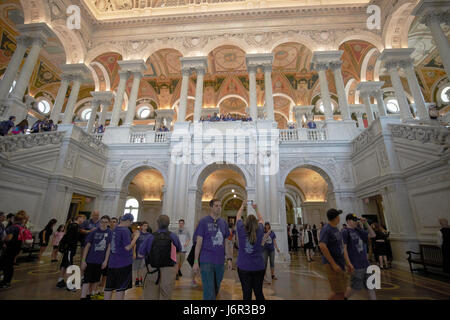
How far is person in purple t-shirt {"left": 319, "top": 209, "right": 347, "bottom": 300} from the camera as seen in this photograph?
279cm

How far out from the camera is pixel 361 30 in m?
13.4

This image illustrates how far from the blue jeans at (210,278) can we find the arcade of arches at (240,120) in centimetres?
165

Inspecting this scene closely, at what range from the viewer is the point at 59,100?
13391 millimetres

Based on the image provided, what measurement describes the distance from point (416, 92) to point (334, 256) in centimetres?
1191

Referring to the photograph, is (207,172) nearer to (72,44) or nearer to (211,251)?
(211,251)

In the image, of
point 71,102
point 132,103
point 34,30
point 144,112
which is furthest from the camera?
point 144,112

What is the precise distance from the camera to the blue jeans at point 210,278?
274cm

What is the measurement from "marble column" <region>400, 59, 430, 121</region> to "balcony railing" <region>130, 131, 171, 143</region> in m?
12.2

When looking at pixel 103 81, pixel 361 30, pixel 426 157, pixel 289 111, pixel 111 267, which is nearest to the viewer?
pixel 111 267

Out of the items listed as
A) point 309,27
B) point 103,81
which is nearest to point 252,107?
point 309,27

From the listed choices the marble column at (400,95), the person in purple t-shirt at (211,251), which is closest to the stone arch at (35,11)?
the person in purple t-shirt at (211,251)

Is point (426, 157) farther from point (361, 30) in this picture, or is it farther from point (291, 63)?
point (291, 63)

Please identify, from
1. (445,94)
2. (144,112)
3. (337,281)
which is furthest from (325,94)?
(144,112)

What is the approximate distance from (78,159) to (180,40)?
9.62m
